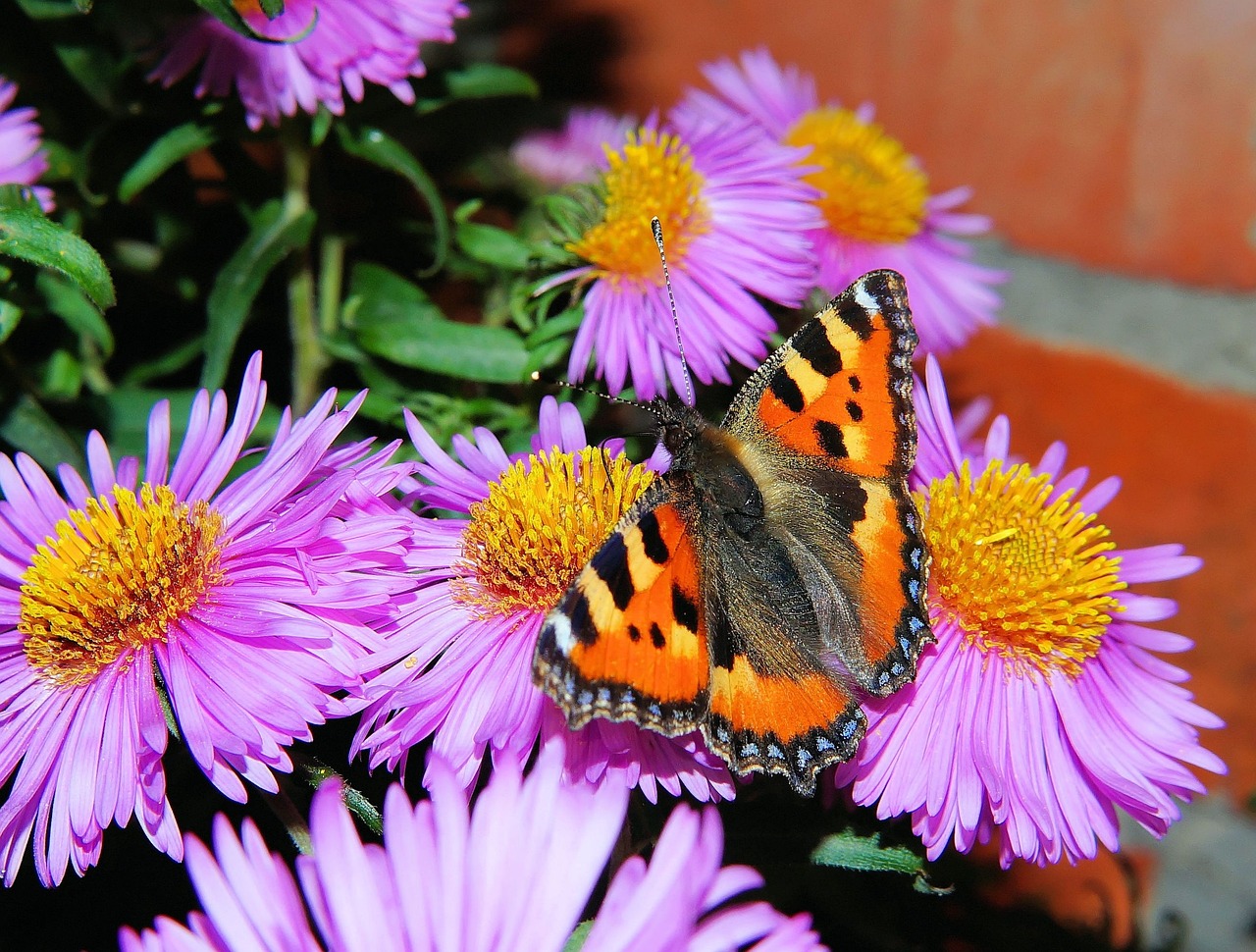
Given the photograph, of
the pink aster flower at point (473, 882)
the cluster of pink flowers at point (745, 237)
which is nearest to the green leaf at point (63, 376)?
the cluster of pink flowers at point (745, 237)

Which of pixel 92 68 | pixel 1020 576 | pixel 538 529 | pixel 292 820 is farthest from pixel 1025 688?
pixel 92 68

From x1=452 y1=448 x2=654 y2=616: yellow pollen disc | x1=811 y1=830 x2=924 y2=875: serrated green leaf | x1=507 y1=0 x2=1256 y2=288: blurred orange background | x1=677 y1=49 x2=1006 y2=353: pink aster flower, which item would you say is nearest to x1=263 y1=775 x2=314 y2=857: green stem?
x1=452 y1=448 x2=654 y2=616: yellow pollen disc

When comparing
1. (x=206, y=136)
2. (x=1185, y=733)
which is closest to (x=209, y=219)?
(x=206, y=136)

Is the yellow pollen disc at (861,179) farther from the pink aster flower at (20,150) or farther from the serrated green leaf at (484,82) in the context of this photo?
the pink aster flower at (20,150)

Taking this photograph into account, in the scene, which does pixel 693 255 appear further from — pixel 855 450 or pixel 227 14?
pixel 227 14

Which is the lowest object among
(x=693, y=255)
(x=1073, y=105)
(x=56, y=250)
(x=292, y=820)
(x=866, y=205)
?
(x=292, y=820)

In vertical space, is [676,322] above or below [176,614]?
above

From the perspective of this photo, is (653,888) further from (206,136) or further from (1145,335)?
(1145,335)

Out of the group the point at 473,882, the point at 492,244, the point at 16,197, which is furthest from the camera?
the point at 492,244
